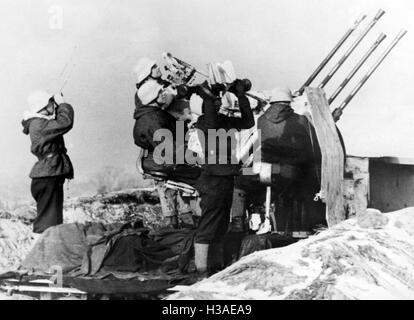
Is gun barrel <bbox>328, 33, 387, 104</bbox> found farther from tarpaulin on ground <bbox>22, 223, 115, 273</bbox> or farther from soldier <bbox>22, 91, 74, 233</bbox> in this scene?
tarpaulin on ground <bbox>22, 223, 115, 273</bbox>

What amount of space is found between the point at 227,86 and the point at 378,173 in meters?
1.95

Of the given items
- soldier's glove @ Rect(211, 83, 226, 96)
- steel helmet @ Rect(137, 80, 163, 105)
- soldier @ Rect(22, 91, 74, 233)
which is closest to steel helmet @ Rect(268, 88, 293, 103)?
soldier's glove @ Rect(211, 83, 226, 96)

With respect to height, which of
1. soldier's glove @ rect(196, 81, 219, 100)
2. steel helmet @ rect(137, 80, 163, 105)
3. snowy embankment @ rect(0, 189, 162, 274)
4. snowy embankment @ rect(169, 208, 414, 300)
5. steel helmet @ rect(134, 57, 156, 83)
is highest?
steel helmet @ rect(134, 57, 156, 83)

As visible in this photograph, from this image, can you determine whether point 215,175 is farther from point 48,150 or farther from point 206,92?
point 48,150

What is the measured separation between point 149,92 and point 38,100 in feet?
4.01

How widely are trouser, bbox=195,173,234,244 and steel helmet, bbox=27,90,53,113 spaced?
2115mm

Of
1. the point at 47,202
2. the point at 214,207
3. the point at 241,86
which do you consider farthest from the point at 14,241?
the point at 241,86

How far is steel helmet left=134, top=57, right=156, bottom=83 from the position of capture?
28.2 ft

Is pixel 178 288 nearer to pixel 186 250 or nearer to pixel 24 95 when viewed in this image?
pixel 186 250

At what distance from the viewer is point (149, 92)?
8500 millimetres

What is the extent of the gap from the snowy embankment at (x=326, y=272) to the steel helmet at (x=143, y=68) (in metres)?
2.46

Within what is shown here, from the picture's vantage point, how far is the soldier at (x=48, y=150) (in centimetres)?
852

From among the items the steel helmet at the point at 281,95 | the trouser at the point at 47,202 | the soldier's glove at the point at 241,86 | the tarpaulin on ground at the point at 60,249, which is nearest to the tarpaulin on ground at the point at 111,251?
the tarpaulin on ground at the point at 60,249

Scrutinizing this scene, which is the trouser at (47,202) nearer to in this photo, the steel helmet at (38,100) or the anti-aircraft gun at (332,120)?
the steel helmet at (38,100)
